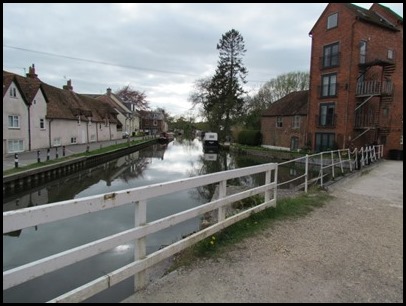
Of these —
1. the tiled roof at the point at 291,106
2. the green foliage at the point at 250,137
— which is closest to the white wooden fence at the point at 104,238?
the tiled roof at the point at 291,106

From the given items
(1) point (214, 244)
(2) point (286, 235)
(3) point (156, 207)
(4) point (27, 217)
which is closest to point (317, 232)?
(2) point (286, 235)

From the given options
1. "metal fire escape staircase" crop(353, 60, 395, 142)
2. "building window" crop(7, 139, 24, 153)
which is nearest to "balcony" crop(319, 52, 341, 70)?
"metal fire escape staircase" crop(353, 60, 395, 142)

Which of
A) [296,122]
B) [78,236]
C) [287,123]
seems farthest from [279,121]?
[78,236]

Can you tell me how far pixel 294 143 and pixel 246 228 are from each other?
3023 centimetres

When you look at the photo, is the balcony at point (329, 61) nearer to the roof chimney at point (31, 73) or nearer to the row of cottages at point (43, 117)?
the row of cottages at point (43, 117)

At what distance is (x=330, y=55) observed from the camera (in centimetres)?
2814

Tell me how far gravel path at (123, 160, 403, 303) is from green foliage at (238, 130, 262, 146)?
114 feet

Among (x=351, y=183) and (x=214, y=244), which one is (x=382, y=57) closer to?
(x=351, y=183)

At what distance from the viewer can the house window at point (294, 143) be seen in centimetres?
3366

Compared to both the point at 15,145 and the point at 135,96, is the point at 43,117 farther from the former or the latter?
the point at 135,96

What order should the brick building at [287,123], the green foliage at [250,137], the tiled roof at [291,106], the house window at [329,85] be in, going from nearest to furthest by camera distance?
the house window at [329,85] → the brick building at [287,123] → the tiled roof at [291,106] → the green foliage at [250,137]

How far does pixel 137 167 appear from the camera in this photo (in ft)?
86.8

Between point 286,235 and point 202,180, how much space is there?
6.39 feet

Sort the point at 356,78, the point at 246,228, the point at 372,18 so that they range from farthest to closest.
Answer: the point at 372,18
the point at 356,78
the point at 246,228
